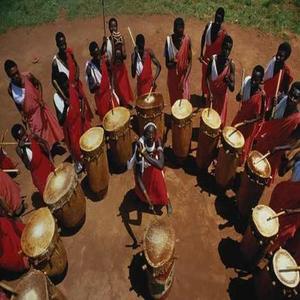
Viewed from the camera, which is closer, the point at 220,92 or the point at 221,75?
the point at 221,75

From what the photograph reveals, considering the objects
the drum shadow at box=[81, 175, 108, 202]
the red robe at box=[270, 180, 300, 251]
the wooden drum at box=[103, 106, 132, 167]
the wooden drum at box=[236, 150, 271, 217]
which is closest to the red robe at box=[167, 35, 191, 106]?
the wooden drum at box=[103, 106, 132, 167]

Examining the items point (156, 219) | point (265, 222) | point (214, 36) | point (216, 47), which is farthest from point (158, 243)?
point (214, 36)

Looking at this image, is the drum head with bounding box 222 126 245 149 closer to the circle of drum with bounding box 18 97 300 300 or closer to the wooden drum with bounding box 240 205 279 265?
the circle of drum with bounding box 18 97 300 300

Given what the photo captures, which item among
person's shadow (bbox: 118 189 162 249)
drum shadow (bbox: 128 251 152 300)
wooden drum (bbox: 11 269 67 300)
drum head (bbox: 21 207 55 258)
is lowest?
drum shadow (bbox: 128 251 152 300)

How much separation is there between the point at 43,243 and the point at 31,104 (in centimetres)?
350

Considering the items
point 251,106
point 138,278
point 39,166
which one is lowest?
point 138,278

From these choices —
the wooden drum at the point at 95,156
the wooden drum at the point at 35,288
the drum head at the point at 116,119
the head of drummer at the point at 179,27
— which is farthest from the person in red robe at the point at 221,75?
the wooden drum at the point at 35,288

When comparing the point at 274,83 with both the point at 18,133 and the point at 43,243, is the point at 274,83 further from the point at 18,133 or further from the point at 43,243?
the point at 43,243

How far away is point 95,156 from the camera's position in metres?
8.02

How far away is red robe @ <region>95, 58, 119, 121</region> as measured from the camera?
9288mm

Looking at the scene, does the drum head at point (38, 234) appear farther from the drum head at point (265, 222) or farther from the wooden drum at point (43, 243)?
the drum head at point (265, 222)

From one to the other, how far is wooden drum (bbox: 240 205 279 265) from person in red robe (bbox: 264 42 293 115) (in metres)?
2.73

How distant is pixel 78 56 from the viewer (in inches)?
507

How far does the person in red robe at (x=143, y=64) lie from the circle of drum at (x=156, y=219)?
98 cm
